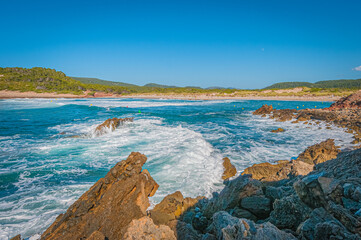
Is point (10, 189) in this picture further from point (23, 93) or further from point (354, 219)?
point (23, 93)

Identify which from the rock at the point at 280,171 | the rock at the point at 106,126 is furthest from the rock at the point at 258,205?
the rock at the point at 106,126

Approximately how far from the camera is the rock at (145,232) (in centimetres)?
250

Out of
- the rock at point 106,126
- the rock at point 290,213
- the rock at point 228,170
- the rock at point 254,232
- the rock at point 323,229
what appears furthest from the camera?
the rock at point 106,126

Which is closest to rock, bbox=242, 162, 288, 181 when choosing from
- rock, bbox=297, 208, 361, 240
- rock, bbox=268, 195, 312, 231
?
rock, bbox=268, 195, 312, 231

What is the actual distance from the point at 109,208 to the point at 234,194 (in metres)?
2.83

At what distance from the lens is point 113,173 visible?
→ 4531mm

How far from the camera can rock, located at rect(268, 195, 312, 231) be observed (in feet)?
9.27

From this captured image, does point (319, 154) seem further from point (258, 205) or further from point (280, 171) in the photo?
point (258, 205)

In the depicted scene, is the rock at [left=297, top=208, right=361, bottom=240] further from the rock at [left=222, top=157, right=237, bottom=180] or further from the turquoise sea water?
the rock at [left=222, top=157, right=237, bottom=180]

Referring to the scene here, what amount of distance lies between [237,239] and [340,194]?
1.53 metres

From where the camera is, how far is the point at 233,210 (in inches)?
154

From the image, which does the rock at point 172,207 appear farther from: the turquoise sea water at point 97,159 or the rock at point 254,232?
the rock at point 254,232

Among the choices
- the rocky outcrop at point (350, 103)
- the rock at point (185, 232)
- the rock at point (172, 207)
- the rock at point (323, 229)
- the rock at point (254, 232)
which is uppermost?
the rocky outcrop at point (350, 103)

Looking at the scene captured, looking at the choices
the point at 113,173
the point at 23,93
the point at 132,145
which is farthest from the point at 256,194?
the point at 23,93
